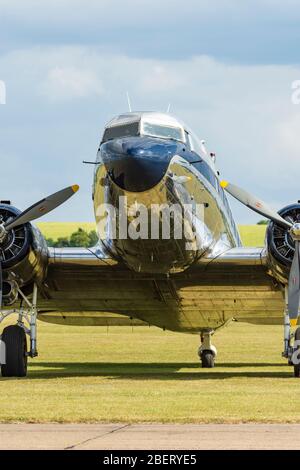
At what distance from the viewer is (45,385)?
810 inches

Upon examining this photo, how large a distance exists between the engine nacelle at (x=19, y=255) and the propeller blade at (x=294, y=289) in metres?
5.18

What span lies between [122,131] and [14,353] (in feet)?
19.0

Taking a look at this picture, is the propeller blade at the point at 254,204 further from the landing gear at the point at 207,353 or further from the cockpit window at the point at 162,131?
the landing gear at the point at 207,353

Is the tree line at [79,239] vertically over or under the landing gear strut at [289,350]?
over

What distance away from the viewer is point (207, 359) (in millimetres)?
28312

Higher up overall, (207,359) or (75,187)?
(75,187)

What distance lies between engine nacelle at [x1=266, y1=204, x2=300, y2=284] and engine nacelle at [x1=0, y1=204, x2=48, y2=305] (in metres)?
4.72

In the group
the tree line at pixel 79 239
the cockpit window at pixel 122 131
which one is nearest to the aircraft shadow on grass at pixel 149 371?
the cockpit window at pixel 122 131

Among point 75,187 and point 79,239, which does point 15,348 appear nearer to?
point 75,187

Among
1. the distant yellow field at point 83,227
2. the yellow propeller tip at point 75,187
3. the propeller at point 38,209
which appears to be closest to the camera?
the propeller at point 38,209

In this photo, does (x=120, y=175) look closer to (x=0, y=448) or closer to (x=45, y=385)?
(x=45, y=385)

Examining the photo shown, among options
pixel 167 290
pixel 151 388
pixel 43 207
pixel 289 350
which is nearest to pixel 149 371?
pixel 167 290

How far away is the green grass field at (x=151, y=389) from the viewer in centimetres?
1527

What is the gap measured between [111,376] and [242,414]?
8315 mm
